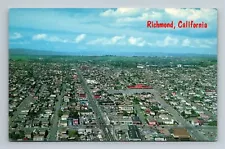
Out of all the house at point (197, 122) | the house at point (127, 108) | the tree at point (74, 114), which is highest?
the house at point (127, 108)

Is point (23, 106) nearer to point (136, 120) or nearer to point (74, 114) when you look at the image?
point (74, 114)

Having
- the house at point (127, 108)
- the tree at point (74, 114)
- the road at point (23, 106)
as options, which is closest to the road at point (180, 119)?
the house at point (127, 108)

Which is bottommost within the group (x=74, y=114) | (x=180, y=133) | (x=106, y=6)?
(x=180, y=133)

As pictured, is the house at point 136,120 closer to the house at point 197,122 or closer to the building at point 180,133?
the building at point 180,133

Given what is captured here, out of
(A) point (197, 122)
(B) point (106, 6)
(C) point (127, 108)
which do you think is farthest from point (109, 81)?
(A) point (197, 122)

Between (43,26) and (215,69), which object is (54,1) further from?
(215,69)

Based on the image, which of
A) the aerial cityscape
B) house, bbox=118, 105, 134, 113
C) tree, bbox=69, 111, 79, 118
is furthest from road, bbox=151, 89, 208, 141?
tree, bbox=69, 111, 79, 118
